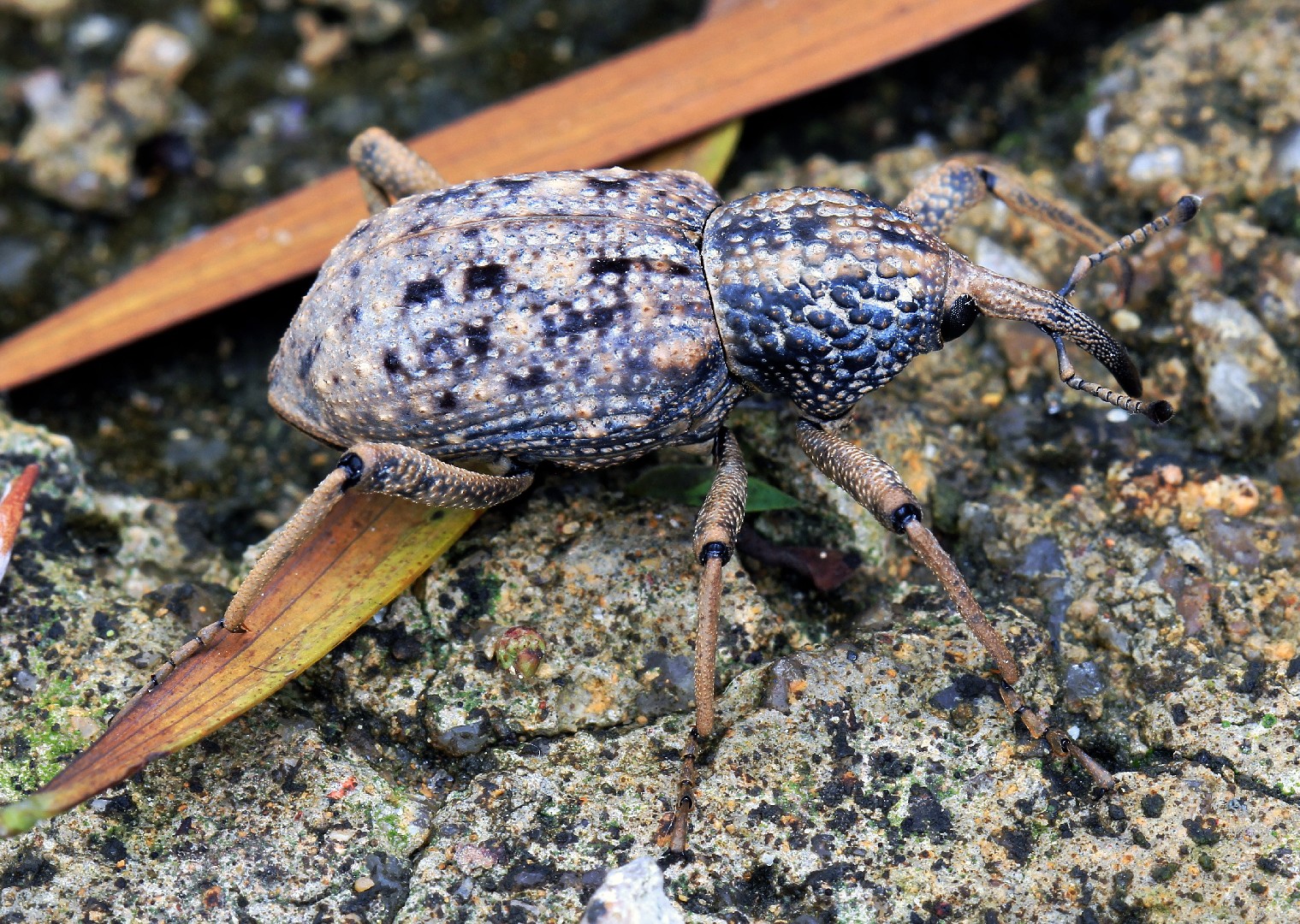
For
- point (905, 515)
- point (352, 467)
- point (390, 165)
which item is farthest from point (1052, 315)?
point (390, 165)

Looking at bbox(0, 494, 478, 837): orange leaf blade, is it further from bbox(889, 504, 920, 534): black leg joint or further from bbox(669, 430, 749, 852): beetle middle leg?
bbox(889, 504, 920, 534): black leg joint

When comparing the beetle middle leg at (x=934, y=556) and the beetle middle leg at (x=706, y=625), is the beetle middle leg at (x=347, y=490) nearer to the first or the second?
the beetle middle leg at (x=706, y=625)

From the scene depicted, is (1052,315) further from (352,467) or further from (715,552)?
(352,467)

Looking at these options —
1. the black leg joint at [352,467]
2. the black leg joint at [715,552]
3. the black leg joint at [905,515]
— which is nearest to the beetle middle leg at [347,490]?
the black leg joint at [352,467]

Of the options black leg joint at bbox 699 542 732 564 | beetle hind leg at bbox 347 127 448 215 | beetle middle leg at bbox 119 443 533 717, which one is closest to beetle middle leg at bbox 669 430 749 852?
black leg joint at bbox 699 542 732 564

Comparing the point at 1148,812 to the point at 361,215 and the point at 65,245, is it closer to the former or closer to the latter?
the point at 361,215

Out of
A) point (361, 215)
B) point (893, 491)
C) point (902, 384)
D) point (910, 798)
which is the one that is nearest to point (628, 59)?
point (361, 215)

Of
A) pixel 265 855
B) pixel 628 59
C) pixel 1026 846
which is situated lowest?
pixel 265 855
